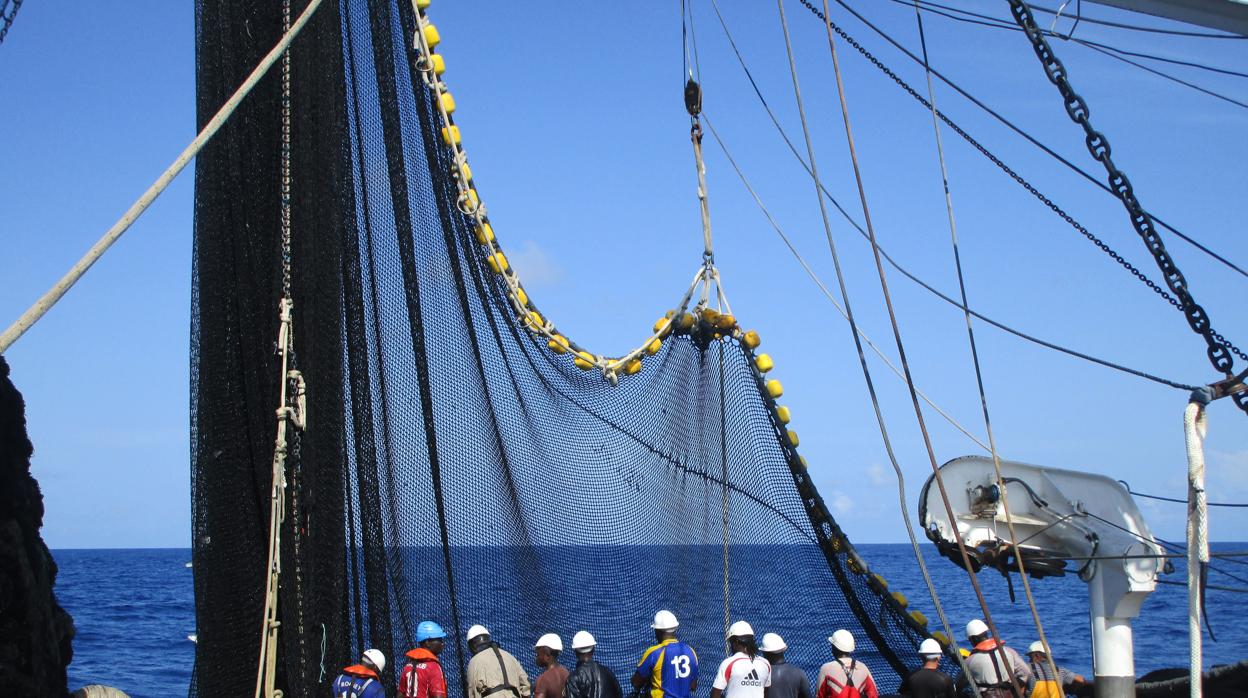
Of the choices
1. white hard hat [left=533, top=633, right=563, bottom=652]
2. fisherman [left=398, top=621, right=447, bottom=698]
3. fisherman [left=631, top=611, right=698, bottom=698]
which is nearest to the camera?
fisherman [left=398, top=621, right=447, bottom=698]

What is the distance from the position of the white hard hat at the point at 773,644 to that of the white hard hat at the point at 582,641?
3.64 feet

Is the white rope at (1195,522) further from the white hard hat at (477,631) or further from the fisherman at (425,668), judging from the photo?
the white hard hat at (477,631)

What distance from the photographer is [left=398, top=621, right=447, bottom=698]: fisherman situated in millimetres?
6270

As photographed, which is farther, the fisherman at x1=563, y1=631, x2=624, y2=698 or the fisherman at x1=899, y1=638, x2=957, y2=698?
the fisherman at x1=899, y1=638, x2=957, y2=698

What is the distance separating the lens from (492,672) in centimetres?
711

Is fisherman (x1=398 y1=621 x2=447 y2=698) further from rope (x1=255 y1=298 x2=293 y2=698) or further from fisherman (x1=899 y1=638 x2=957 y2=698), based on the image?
fisherman (x1=899 y1=638 x2=957 y2=698)

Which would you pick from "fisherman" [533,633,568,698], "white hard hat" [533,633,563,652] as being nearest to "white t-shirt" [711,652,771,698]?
"fisherman" [533,633,568,698]

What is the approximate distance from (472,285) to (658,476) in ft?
5.54

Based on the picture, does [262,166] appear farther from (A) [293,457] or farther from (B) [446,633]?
(B) [446,633]

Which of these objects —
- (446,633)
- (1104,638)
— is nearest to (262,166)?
(446,633)

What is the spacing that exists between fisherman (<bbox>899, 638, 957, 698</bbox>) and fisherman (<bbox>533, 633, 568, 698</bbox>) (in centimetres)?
204

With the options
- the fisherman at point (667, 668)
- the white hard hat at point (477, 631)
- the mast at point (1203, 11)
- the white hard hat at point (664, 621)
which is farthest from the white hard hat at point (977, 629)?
the mast at point (1203, 11)

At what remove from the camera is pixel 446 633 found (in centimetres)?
636

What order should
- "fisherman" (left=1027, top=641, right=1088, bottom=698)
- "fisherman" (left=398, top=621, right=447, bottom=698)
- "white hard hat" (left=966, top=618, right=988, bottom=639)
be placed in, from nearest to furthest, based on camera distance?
"fisherman" (left=398, top=621, right=447, bottom=698)
"fisherman" (left=1027, top=641, right=1088, bottom=698)
"white hard hat" (left=966, top=618, right=988, bottom=639)
